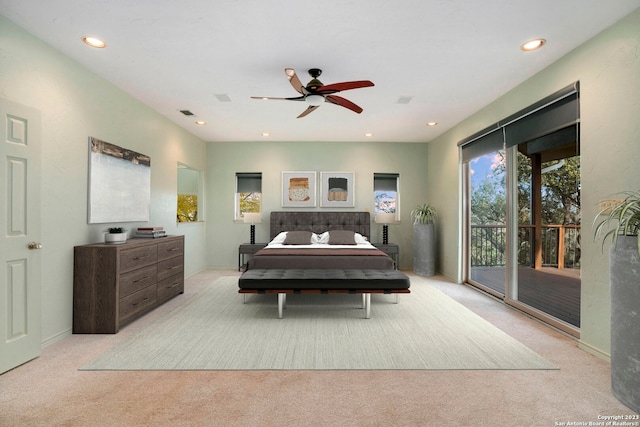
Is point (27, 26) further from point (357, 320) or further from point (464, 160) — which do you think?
point (464, 160)

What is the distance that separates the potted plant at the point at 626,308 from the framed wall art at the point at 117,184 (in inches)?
174

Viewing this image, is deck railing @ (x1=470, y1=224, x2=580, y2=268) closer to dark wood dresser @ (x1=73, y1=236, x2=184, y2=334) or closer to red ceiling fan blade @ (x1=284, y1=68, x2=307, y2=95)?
red ceiling fan blade @ (x1=284, y1=68, x2=307, y2=95)

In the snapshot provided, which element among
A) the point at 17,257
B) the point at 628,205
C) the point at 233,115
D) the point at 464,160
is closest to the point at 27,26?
the point at 17,257

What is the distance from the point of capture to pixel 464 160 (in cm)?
527

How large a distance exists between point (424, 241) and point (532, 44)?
3.79m

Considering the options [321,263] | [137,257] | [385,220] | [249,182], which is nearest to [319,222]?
[385,220]

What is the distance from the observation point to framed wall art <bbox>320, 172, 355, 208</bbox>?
671cm

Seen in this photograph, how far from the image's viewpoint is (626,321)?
6.34ft

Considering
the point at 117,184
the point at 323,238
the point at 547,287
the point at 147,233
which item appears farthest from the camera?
the point at 323,238

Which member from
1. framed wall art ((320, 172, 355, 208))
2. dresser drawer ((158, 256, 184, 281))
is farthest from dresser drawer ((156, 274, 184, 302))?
framed wall art ((320, 172, 355, 208))

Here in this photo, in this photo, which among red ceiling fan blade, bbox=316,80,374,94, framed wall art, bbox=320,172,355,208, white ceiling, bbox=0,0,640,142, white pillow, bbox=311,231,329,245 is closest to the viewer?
white ceiling, bbox=0,0,640,142

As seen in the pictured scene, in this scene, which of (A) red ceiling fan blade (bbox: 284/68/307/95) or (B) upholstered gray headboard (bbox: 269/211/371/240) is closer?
(A) red ceiling fan blade (bbox: 284/68/307/95)

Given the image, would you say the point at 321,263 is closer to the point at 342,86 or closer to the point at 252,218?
the point at 342,86

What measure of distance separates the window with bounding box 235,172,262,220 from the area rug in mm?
2940
